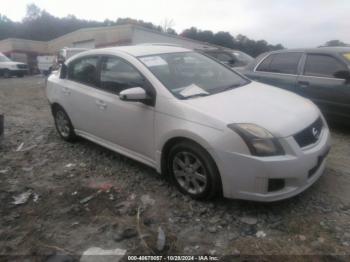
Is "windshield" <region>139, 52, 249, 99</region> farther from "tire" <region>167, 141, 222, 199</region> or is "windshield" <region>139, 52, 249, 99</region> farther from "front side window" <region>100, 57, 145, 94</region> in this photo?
"tire" <region>167, 141, 222, 199</region>

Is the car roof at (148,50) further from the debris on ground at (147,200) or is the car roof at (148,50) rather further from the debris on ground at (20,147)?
the debris on ground at (20,147)

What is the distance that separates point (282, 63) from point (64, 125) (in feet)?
13.5

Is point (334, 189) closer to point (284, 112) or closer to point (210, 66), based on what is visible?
point (284, 112)

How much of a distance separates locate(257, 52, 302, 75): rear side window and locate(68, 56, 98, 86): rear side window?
11.5 ft

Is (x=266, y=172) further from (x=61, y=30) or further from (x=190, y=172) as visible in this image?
(x=61, y=30)

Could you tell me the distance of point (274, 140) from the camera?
316 cm

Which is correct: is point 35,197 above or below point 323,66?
below

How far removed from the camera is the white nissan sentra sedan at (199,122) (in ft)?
10.5

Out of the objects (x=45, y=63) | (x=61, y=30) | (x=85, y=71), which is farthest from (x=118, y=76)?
(x=61, y=30)

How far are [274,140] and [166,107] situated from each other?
1181mm

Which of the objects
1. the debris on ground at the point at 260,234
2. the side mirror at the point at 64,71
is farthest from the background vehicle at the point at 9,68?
the debris on ground at the point at 260,234

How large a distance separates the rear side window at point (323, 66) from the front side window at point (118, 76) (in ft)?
11.3

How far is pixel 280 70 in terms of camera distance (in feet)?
21.3

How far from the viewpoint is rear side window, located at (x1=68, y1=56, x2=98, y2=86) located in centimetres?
478
